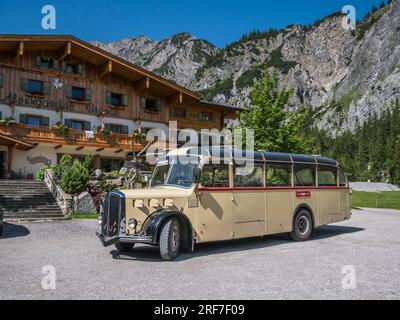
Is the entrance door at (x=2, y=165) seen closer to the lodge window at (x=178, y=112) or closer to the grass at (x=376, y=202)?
the lodge window at (x=178, y=112)

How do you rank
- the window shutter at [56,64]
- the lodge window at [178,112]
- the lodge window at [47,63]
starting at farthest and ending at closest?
the lodge window at [178,112] → the window shutter at [56,64] → the lodge window at [47,63]

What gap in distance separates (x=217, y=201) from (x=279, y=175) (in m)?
2.88

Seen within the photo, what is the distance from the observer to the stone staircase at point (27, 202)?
18.7 meters

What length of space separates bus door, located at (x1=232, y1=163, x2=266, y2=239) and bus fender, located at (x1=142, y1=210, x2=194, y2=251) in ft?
5.43

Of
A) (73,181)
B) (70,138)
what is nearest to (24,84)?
(70,138)

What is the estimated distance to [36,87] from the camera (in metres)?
30.7

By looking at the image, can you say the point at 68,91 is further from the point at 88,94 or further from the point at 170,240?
the point at 170,240

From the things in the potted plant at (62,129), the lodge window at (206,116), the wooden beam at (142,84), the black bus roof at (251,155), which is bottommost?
the black bus roof at (251,155)

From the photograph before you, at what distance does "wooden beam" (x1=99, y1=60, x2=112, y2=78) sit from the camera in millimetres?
32438

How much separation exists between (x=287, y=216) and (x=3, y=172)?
23.2 metres

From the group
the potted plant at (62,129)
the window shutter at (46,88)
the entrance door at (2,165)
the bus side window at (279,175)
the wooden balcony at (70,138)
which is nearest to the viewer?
the bus side window at (279,175)

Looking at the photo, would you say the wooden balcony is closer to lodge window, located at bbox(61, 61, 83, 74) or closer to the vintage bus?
lodge window, located at bbox(61, 61, 83, 74)

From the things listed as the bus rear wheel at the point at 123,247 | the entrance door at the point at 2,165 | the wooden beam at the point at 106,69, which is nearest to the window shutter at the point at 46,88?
the wooden beam at the point at 106,69

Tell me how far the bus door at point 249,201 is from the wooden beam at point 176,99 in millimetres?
25910
